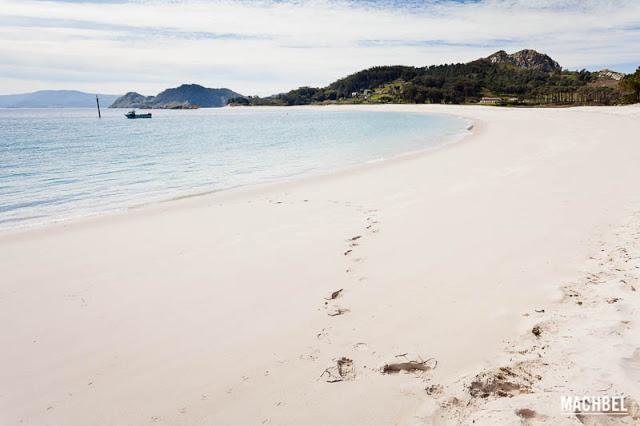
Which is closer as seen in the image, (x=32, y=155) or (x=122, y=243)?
(x=122, y=243)

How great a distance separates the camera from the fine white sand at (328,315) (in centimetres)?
308

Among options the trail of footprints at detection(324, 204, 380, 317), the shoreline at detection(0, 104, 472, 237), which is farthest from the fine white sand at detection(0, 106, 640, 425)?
the shoreline at detection(0, 104, 472, 237)

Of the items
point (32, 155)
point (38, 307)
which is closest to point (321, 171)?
point (38, 307)

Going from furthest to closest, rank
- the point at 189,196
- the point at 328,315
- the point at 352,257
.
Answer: the point at 189,196 → the point at 352,257 → the point at 328,315

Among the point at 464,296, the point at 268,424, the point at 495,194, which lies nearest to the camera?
the point at 268,424

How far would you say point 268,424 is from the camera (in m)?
2.91

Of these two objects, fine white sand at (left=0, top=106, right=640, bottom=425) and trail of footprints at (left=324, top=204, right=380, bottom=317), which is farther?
trail of footprints at (left=324, top=204, right=380, bottom=317)

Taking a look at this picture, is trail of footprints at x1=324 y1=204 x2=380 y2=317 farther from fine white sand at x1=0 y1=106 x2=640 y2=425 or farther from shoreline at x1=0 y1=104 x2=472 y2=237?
shoreline at x1=0 y1=104 x2=472 y2=237

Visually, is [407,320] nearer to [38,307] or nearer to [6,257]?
[38,307]

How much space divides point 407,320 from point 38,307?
4.91 meters

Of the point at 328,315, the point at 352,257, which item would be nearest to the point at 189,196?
the point at 352,257

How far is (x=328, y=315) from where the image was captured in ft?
14.6

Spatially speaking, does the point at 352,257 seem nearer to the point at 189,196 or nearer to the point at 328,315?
the point at 328,315

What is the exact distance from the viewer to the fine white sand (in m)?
3.08
